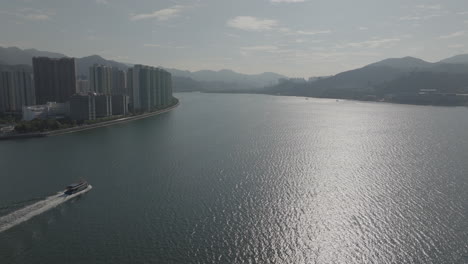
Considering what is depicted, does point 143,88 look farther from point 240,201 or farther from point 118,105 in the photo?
point 240,201

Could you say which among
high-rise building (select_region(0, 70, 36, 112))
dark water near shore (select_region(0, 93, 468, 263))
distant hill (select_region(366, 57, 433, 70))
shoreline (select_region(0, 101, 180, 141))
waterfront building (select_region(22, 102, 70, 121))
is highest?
distant hill (select_region(366, 57, 433, 70))

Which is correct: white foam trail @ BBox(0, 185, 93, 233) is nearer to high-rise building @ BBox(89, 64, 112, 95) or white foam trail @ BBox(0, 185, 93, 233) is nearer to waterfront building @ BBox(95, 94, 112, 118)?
waterfront building @ BBox(95, 94, 112, 118)

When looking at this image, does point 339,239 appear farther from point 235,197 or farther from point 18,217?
point 18,217

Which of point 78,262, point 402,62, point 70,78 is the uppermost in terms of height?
point 402,62

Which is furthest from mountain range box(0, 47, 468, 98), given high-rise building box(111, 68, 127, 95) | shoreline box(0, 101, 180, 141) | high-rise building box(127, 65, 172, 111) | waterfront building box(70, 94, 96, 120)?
waterfront building box(70, 94, 96, 120)

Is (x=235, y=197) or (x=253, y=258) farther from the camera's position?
(x=235, y=197)

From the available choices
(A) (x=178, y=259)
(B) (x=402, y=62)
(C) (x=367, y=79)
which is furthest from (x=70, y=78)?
(B) (x=402, y=62)

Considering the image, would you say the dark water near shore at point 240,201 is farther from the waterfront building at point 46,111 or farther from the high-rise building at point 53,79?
the high-rise building at point 53,79
